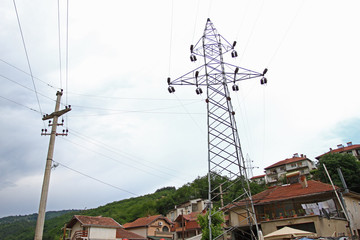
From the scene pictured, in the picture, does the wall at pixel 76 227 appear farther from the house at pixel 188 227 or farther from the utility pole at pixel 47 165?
the utility pole at pixel 47 165

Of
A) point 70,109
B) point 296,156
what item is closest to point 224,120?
point 70,109

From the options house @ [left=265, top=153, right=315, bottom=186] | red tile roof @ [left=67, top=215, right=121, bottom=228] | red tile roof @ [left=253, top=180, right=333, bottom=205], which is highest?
house @ [left=265, top=153, right=315, bottom=186]

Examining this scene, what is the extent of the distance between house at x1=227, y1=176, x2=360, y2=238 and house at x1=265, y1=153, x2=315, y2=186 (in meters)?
37.8

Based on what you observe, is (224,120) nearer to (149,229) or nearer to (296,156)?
(149,229)

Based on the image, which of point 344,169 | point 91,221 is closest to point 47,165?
point 91,221

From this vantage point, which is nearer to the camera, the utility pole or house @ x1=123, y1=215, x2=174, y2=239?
the utility pole

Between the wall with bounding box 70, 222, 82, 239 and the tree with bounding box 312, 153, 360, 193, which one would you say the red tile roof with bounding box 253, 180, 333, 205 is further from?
the wall with bounding box 70, 222, 82, 239

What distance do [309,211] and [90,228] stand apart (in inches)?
1054

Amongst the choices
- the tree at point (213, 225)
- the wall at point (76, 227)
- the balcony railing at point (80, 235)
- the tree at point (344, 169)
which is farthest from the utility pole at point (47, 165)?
the tree at point (344, 169)

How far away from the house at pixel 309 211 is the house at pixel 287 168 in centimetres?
3784

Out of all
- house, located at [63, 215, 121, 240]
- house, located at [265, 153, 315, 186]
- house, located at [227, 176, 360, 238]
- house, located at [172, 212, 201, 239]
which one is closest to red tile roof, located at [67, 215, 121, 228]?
house, located at [63, 215, 121, 240]

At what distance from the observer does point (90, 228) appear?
32.2 meters

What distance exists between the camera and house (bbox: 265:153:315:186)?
6631 cm

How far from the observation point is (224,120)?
57.0ft
